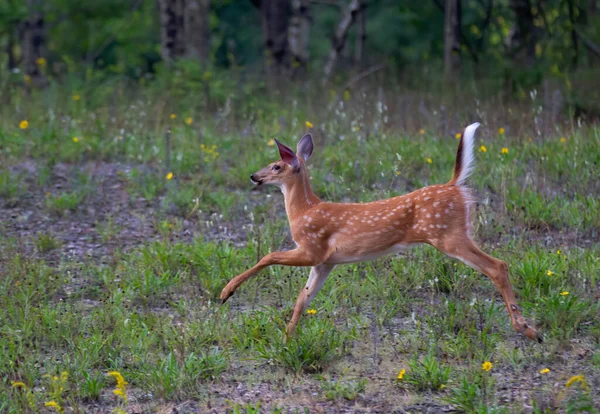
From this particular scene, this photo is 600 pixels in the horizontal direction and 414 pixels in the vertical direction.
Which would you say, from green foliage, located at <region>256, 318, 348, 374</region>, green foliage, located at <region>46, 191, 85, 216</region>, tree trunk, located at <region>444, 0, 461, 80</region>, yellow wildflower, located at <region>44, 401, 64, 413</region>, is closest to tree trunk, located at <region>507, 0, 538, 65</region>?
tree trunk, located at <region>444, 0, 461, 80</region>

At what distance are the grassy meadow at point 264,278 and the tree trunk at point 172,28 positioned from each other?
3555 millimetres

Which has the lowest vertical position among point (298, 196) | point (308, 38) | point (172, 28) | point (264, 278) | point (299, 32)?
point (264, 278)

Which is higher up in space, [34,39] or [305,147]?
[305,147]

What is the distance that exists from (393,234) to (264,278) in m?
1.53

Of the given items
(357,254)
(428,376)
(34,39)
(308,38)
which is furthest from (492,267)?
(308,38)

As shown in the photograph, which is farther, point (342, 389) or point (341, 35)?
point (341, 35)

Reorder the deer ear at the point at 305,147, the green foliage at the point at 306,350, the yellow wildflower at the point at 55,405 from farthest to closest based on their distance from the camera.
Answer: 1. the deer ear at the point at 305,147
2. the green foliage at the point at 306,350
3. the yellow wildflower at the point at 55,405

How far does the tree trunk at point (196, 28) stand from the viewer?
1411 centimetres

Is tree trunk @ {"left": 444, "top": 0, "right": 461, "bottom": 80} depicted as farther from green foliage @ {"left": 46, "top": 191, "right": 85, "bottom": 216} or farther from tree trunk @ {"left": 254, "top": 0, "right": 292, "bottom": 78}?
green foliage @ {"left": 46, "top": 191, "right": 85, "bottom": 216}

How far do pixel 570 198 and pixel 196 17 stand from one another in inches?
300

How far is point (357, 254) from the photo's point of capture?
18.5 ft

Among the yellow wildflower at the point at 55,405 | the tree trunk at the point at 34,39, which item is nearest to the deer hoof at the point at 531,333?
the yellow wildflower at the point at 55,405

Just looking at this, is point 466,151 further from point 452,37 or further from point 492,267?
point 452,37

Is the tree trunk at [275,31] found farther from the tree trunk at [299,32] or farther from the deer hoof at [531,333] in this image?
the deer hoof at [531,333]
